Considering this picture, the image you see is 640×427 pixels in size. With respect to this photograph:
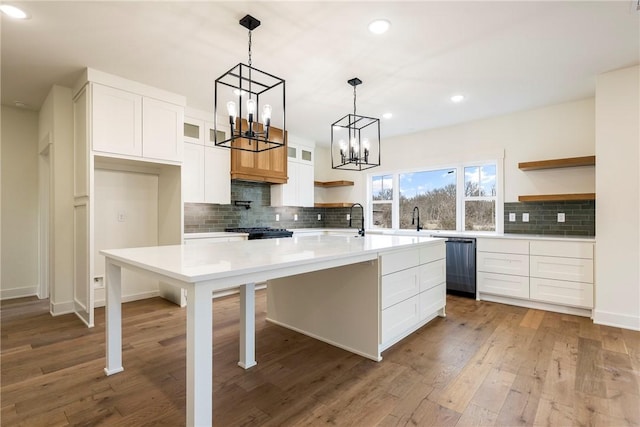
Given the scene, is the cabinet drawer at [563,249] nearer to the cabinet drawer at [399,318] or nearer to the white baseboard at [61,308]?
the cabinet drawer at [399,318]

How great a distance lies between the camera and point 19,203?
4.13m

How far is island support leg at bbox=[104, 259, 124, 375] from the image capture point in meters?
2.11

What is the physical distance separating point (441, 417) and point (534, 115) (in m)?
4.09

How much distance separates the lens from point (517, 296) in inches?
150

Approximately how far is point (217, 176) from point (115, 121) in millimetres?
1448

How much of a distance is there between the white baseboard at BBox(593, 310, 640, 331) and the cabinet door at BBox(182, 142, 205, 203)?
471 centimetres

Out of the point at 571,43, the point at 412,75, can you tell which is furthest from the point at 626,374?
the point at 412,75

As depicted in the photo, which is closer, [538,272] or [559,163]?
[538,272]

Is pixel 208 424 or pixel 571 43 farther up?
A: pixel 571 43

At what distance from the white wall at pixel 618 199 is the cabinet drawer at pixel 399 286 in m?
2.01

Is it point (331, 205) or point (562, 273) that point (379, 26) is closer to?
point (562, 273)

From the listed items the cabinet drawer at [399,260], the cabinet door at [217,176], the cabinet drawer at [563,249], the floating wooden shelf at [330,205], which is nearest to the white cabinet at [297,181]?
the floating wooden shelf at [330,205]

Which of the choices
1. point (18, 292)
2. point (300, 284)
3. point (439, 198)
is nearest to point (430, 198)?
point (439, 198)

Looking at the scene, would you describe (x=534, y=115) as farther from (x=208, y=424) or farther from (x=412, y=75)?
(x=208, y=424)
